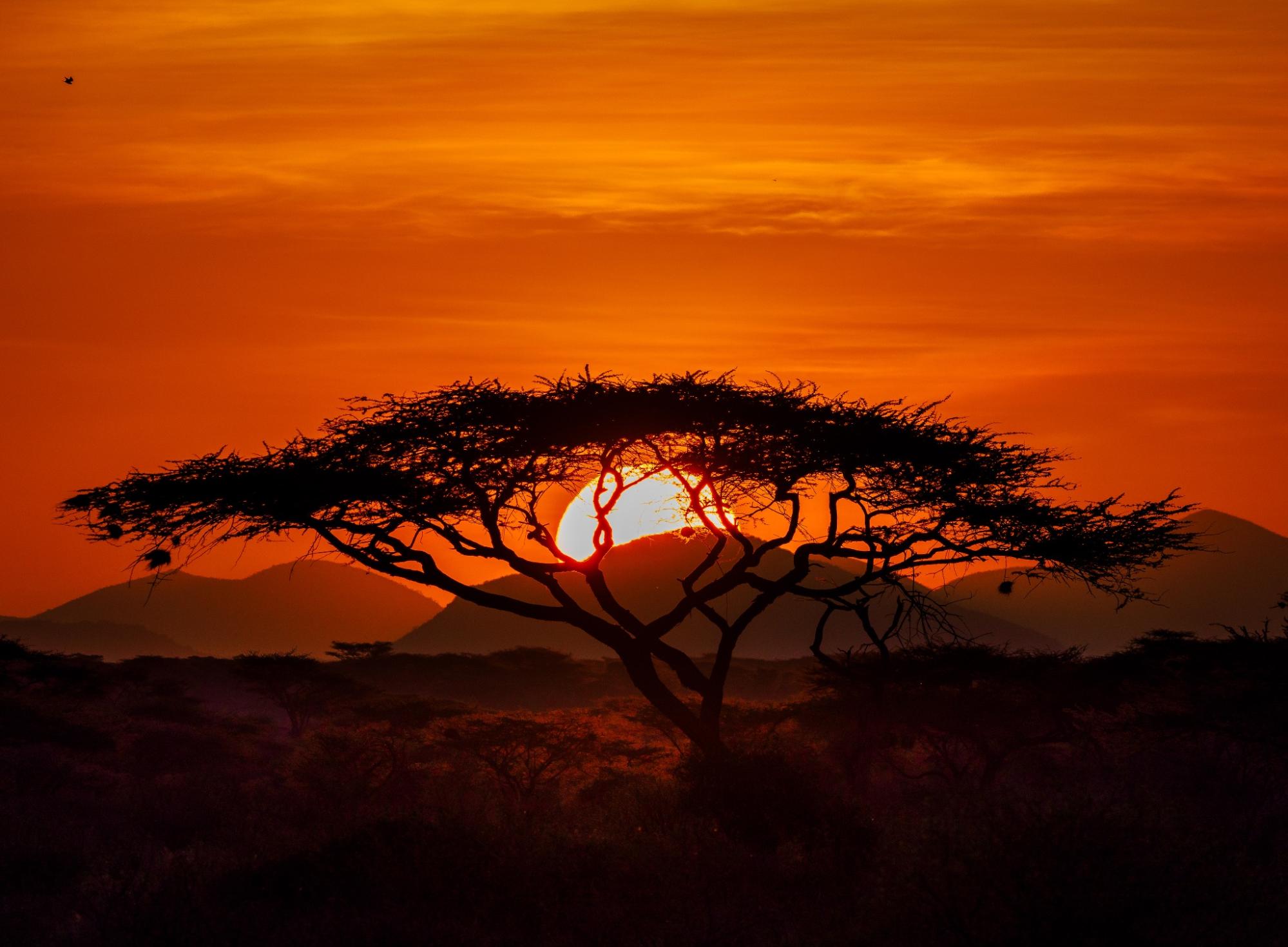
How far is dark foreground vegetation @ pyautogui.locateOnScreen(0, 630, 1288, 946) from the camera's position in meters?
16.1

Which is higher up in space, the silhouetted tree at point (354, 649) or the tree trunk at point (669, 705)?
the tree trunk at point (669, 705)

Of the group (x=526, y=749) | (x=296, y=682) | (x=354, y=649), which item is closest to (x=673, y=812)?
(x=526, y=749)

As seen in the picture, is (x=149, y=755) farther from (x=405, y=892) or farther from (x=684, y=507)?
(x=405, y=892)

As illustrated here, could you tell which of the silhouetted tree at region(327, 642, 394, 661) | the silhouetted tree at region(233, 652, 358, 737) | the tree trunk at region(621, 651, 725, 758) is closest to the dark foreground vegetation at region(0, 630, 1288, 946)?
the silhouetted tree at region(233, 652, 358, 737)

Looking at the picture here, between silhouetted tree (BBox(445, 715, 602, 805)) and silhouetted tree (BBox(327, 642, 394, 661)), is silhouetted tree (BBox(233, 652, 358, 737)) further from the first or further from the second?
silhouetted tree (BBox(327, 642, 394, 661))

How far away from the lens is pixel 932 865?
15984mm

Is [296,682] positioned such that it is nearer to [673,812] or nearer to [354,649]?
[354,649]

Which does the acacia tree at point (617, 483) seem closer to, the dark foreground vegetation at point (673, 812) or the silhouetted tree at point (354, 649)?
the dark foreground vegetation at point (673, 812)

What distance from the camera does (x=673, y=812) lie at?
2300 centimetres

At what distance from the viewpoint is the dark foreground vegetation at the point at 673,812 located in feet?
52.7

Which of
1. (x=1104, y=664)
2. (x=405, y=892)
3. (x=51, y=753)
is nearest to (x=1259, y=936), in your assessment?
(x=405, y=892)

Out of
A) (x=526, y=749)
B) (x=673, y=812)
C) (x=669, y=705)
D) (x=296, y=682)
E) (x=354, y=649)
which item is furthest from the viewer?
(x=354, y=649)

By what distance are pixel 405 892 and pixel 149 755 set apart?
27252 millimetres

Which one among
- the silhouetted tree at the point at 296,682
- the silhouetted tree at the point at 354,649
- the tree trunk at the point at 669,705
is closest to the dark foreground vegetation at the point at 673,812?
the silhouetted tree at the point at 296,682
